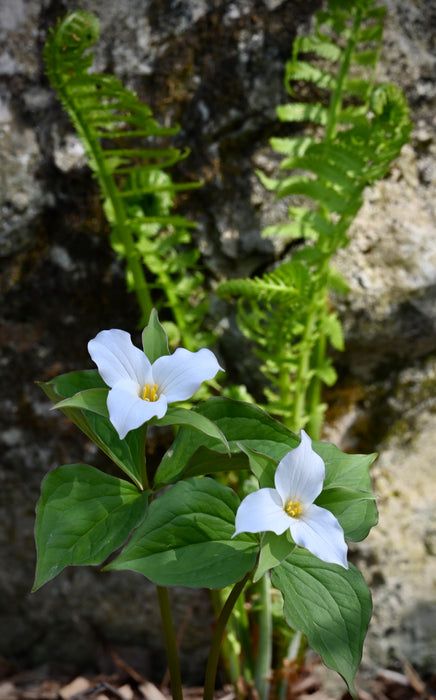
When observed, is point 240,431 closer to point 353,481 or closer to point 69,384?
point 353,481

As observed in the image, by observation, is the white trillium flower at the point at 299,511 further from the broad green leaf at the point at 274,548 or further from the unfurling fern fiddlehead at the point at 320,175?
the unfurling fern fiddlehead at the point at 320,175

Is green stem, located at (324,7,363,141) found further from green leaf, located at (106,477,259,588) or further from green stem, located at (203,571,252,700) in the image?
green stem, located at (203,571,252,700)

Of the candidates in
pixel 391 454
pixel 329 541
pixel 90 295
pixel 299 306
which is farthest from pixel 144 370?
pixel 391 454

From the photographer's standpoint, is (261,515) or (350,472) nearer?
(261,515)

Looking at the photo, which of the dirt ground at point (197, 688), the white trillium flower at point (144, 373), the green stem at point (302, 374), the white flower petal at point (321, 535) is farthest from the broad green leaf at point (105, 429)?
the dirt ground at point (197, 688)

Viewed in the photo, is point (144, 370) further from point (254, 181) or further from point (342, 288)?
point (254, 181)

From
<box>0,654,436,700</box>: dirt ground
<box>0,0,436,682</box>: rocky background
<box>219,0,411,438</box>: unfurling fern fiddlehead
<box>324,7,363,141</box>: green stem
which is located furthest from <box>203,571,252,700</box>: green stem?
<box>324,7,363,141</box>: green stem

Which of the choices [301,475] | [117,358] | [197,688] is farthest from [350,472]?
[197,688]
